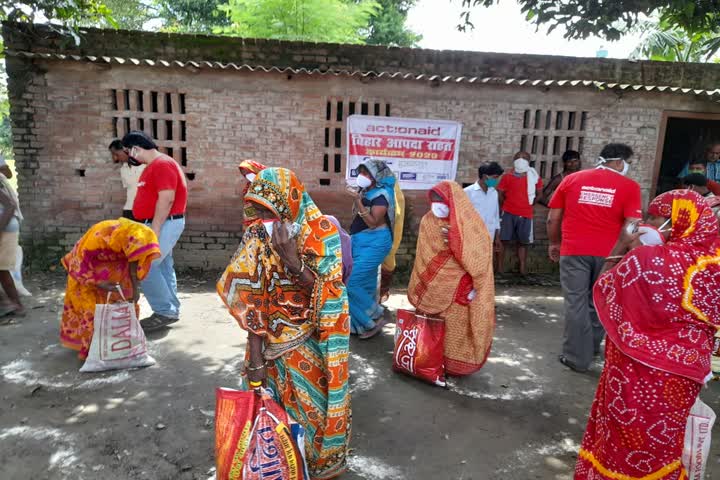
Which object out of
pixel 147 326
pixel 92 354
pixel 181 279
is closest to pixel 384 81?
pixel 181 279

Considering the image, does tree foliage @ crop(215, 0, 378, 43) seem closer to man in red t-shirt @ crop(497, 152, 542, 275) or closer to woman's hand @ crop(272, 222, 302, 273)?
man in red t-shirt @ crop(497, 152, 542, 275)

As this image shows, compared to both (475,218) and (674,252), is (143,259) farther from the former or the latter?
(674,252)

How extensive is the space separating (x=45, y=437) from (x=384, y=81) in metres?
5.40

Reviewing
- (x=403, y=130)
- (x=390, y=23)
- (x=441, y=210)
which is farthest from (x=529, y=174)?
(x=390, y=23)

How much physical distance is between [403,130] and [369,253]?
2701mm

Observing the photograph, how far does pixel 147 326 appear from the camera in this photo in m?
4.61

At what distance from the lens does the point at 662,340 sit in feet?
6.98

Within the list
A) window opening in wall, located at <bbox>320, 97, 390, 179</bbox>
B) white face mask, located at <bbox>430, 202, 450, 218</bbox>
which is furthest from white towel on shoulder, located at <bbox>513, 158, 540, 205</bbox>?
white face mask, located at <bbox>430, 202, 450, 218</bbox>

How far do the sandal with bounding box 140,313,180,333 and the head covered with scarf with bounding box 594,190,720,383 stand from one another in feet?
12.9

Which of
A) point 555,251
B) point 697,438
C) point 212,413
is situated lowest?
point 212,413

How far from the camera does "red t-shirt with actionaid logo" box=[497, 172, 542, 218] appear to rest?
671 centimetres

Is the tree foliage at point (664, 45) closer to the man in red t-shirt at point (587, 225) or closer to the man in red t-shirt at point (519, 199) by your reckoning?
the man in red t-shirt at point (519, 199)

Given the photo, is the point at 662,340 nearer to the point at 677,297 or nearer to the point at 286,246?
the point at 677,297

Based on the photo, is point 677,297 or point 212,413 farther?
point 212,413
